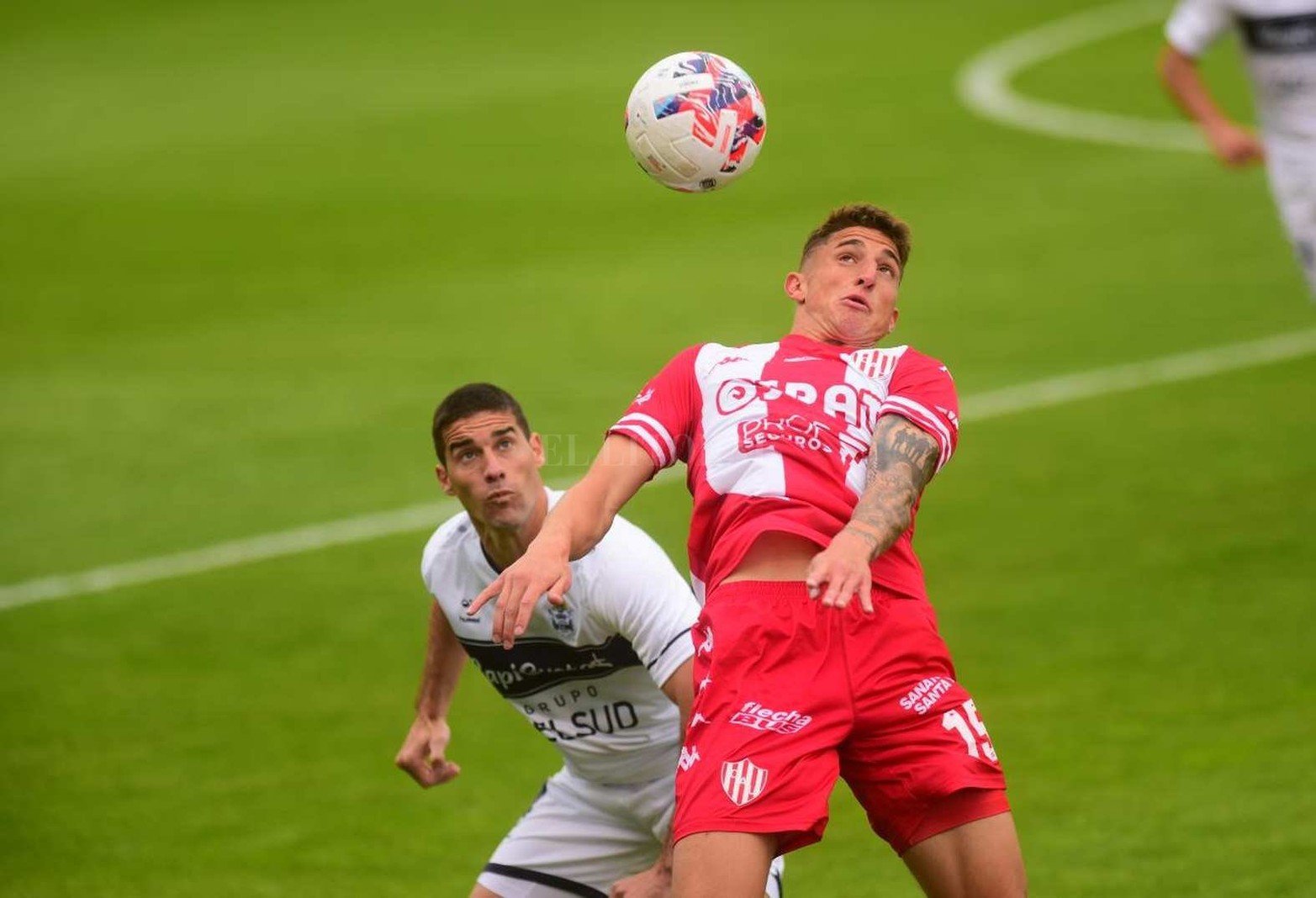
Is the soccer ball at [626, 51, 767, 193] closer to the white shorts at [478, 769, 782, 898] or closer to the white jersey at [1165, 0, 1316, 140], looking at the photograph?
the white shorts at [478, 769, 782, 898]

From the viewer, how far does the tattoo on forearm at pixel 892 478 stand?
5.71 m

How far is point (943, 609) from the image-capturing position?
11.8 m

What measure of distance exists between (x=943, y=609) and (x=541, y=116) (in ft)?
55.3

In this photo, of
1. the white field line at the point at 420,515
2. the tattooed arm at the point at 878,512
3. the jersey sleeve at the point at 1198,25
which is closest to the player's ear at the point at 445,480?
the tattooed arm at the point at 878,512

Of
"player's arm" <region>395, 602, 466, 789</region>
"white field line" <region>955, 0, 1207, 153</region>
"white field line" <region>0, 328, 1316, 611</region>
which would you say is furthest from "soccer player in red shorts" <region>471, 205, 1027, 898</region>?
"white field line" <region>955, 0, 1207, 153</region>

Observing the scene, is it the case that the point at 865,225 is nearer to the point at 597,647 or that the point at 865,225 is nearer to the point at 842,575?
the point at 842,575

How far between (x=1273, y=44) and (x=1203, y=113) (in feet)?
1.85

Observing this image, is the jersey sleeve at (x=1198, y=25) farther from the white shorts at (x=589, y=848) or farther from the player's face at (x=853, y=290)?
the white shorts at (x=589, y=848)

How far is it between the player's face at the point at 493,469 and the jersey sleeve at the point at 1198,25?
6.31 metres

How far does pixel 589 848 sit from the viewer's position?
754 cm

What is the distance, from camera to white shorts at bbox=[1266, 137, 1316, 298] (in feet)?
37.8

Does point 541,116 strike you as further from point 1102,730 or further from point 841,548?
point 841,548

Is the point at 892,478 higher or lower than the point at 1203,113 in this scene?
lower

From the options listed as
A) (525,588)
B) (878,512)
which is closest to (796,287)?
(878,512)
